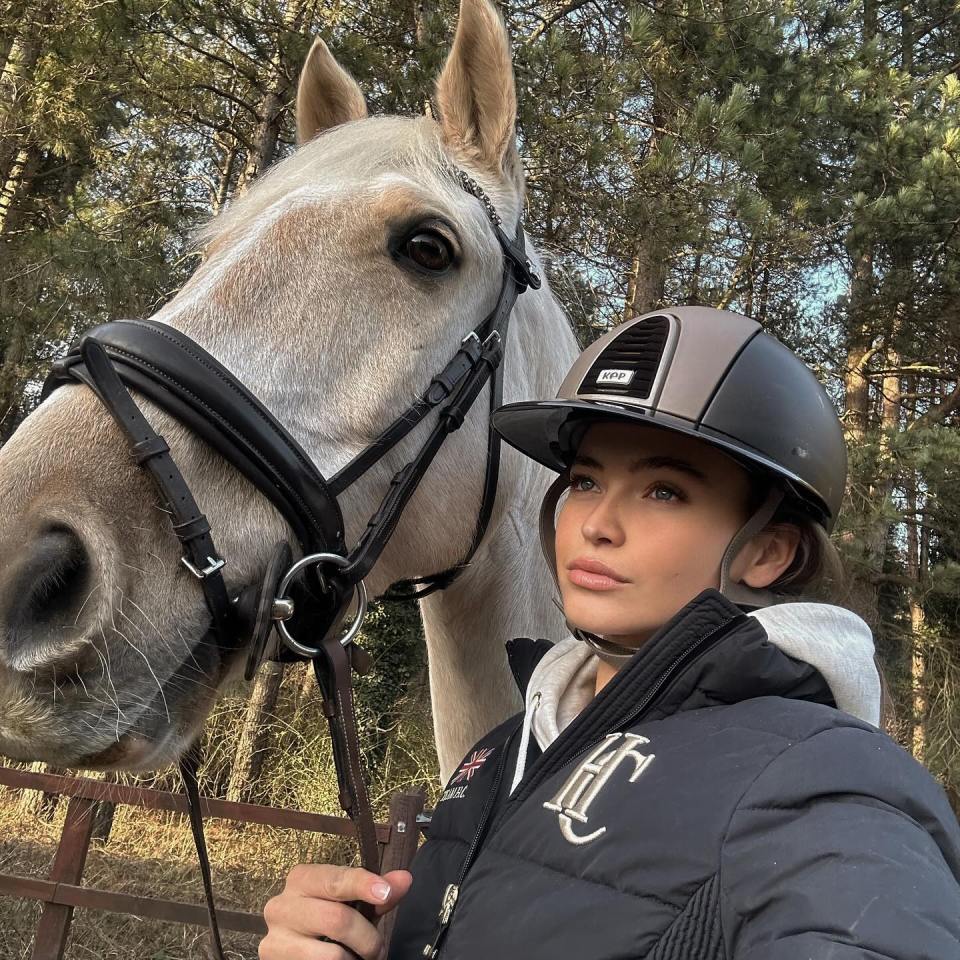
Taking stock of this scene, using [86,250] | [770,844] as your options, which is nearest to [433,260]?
[770,844]

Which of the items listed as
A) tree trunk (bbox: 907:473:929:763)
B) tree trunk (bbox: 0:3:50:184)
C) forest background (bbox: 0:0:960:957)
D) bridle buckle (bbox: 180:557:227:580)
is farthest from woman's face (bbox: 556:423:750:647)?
tree trunk (bbox: 907:473:929:763)

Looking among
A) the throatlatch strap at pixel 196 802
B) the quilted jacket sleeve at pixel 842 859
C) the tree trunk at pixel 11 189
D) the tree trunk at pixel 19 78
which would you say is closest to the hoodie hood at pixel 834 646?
the quilted jacket sleeve at pixel 842 859

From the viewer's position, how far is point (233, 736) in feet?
31.6

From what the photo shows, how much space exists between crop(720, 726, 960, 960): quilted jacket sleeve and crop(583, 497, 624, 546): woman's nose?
52 cm

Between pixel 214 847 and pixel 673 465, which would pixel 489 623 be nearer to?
pixel 673 465

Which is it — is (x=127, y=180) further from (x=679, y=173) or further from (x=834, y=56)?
(x=834, y=56)

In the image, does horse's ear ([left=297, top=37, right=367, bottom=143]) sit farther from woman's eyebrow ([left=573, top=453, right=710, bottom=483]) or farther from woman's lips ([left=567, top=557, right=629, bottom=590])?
woman's lips ([left=567, top=557, right=629, bottom=590])

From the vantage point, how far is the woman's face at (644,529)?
135 cm

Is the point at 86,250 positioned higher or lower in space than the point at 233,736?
higher

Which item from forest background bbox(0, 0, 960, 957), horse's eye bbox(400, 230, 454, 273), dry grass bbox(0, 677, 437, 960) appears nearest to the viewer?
horse's eye bbox(400, 230, 454, 273)

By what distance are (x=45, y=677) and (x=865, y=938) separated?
1244mm

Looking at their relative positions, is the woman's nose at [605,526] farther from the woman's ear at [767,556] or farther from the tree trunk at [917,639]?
the tree trunk at [917,639]

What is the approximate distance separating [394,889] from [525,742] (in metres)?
0.34

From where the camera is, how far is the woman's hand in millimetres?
1146
